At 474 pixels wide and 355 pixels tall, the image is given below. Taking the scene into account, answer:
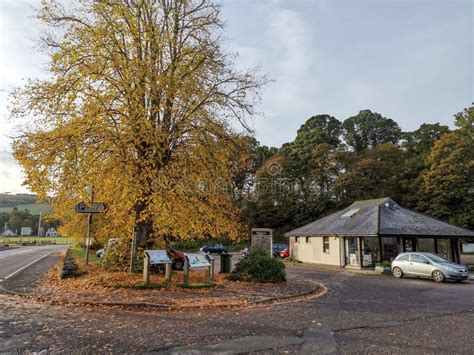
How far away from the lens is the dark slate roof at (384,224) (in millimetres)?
24969

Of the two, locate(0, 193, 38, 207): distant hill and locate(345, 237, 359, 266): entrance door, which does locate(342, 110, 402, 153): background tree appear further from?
locate(0, 193, 38, 207): distant hill

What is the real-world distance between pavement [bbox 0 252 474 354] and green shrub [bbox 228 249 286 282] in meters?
4.59

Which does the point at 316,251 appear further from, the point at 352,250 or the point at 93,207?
the point at 93,207

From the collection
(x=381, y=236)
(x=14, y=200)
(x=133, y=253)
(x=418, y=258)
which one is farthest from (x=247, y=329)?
(x=14, y=200)

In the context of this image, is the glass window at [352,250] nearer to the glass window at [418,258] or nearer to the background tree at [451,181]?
the glass window at [418,258]

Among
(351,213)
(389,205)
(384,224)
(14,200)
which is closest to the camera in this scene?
(384,224)

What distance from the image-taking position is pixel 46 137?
12836 millimetres

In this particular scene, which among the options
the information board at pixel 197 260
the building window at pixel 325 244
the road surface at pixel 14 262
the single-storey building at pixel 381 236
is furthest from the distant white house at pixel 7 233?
the information board at pixel 197 260

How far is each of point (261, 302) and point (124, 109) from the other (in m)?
9.14

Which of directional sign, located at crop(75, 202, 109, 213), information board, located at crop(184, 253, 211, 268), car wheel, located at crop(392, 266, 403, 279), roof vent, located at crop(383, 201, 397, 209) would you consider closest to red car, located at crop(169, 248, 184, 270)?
Result: directional sign, located at crop(75, 202, 109, 213)

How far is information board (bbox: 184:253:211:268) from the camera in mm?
13234

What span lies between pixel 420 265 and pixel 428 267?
54 cm

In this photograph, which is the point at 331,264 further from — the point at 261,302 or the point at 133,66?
the point at 133,66

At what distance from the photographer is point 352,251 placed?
2805cm
